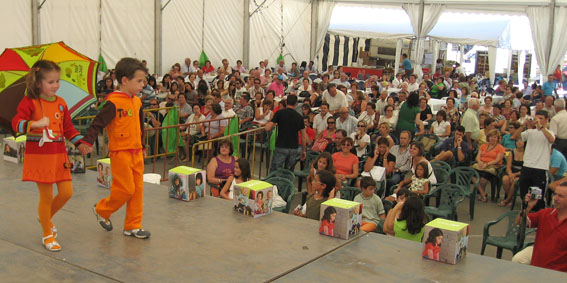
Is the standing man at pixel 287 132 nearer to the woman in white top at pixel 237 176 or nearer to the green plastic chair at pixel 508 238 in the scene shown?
the woman in white top at pixel 237 176

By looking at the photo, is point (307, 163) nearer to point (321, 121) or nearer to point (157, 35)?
point (321, 121)

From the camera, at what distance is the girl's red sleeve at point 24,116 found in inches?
159

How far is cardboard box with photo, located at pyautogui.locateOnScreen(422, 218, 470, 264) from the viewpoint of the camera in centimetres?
438

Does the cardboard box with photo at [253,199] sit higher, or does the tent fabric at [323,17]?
the tent fabric at [323,17]

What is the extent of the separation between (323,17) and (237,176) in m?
16.9

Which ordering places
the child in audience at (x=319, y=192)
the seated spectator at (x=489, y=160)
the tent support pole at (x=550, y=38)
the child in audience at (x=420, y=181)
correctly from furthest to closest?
the tent support pole at (x=550, y=38) → the seated spectator at (x=489, y=160) → the child in audience at (x=420, y=181) → the child in audience at (x=319, y=192)

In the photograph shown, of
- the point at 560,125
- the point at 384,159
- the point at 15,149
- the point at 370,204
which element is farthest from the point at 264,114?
the point at 15,149

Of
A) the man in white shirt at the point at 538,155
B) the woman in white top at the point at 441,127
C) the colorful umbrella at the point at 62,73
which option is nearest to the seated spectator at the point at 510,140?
the woman in white top at the point at 441,127

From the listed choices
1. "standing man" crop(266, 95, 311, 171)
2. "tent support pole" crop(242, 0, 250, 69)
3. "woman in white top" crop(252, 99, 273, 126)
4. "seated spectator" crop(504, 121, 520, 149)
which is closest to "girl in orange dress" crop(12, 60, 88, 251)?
"standing man" crop(266, 95, 311, 171)

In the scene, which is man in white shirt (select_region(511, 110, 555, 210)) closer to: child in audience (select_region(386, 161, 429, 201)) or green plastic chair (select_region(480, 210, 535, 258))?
child in audience (select_region(386, 161, 429, 201))

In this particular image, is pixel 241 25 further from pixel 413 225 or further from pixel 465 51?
pixel 413 225

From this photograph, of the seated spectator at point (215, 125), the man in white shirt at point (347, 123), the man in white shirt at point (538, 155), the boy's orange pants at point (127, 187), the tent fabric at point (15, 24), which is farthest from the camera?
the tent fabric at point (15, 24)

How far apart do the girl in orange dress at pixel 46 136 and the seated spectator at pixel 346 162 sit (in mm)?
4566

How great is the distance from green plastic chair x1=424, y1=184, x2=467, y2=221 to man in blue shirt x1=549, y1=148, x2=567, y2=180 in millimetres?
1934
